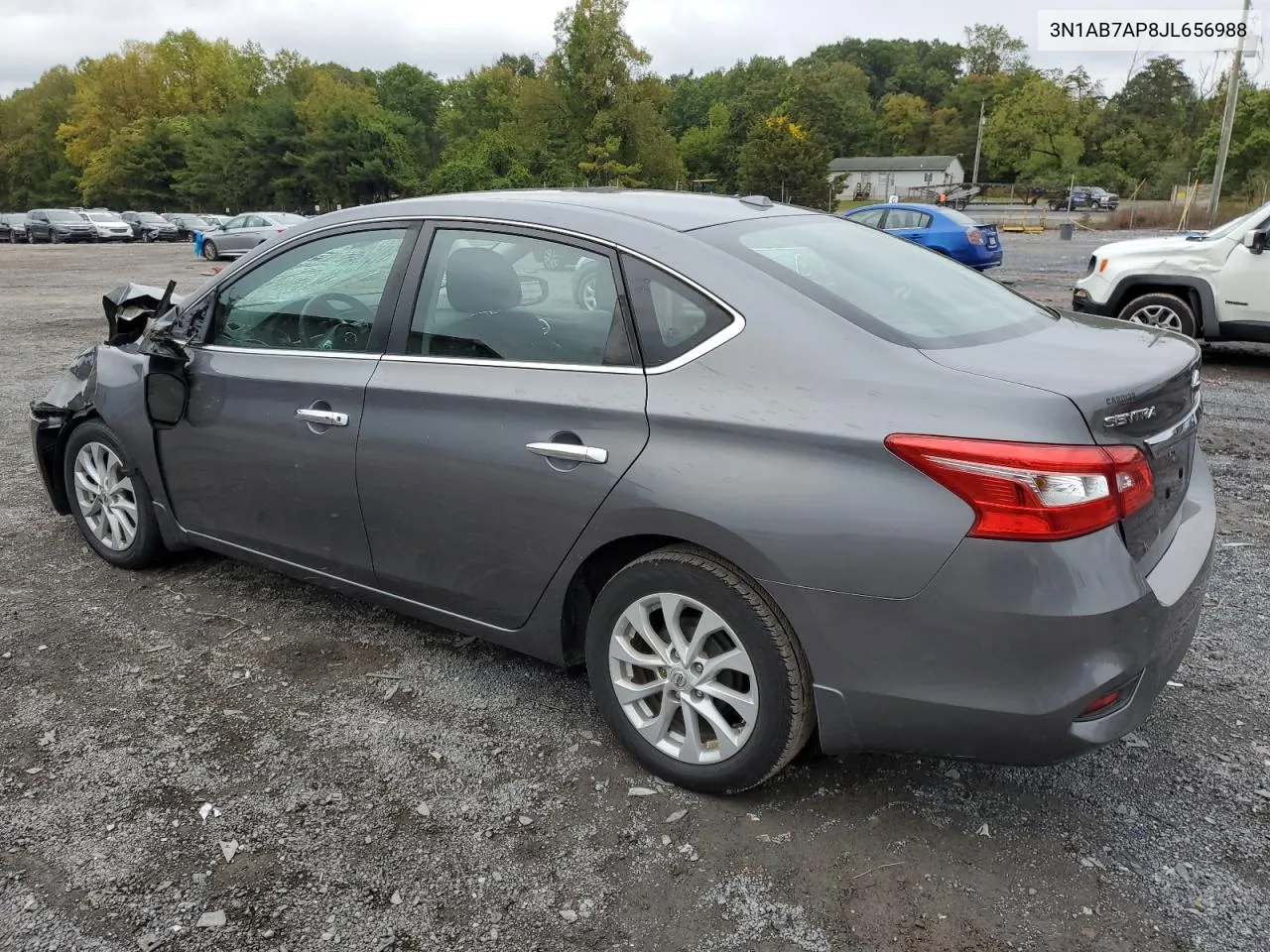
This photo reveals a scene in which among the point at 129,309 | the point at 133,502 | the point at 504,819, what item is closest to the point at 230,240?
the point at 129,309

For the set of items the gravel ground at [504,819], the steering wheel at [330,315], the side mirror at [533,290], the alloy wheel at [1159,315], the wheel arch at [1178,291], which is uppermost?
the side mirror at [533,290]

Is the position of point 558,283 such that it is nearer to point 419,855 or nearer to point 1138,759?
point 419,855

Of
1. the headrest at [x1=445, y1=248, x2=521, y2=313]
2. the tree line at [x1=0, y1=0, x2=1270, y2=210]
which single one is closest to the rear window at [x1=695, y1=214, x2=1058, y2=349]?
the headrest at [x1=445, y1=248, x2=521, y2=313]

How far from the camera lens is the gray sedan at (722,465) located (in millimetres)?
2232

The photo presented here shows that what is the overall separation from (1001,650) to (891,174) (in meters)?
111

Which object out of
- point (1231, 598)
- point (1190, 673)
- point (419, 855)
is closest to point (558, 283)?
point (419, 855)

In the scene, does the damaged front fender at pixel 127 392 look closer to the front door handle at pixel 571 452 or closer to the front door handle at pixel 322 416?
the front door handle at pixel 322 416

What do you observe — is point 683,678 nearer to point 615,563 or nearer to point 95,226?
point 615,563

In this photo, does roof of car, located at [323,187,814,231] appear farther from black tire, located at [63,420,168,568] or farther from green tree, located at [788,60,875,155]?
green tree, located at [788,60,875,155]

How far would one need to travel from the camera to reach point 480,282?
10.3 feet

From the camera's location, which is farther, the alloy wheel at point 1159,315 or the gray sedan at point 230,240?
the gray sedan at point 230,240

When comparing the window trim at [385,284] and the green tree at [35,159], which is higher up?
the green tree at [35,159]

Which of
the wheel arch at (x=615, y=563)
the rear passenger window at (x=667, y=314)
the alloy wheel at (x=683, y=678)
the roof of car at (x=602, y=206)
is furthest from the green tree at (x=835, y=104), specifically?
the alloy wheel at (x=683, y=678)

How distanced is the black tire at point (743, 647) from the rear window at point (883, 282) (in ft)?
2.50
